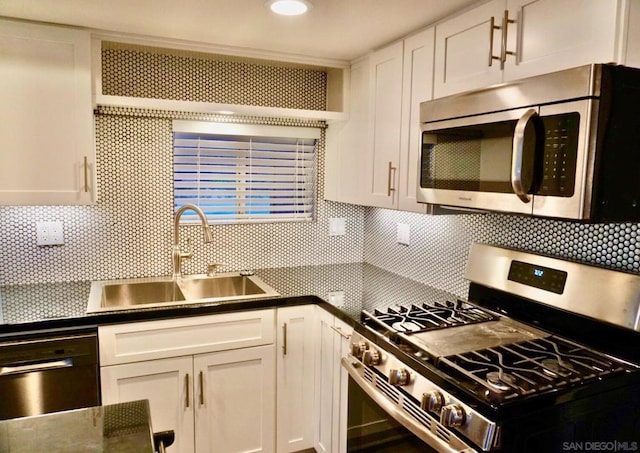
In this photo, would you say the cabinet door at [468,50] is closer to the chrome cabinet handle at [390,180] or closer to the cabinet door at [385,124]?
the cabinet door at [385,124]

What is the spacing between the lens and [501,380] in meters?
1.21

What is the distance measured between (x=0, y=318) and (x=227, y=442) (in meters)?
1.08

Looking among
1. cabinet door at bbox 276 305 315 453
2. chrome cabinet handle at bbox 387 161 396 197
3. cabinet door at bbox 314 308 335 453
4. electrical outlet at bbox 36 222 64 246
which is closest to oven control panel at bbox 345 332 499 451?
cabinet door at bbox 314 308 335 453

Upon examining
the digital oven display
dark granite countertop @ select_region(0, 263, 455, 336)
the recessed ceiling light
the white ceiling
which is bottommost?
dark granite countertop @ select_region(0, 263, 455, 336)

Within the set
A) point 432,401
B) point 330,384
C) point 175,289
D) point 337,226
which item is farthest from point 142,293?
point 432,401

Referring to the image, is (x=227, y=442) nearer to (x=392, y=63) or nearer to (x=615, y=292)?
(x=615, y=292)

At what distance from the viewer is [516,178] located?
1.24 meters

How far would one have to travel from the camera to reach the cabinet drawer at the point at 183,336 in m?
1.90

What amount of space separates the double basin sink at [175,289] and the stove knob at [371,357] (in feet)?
2.16

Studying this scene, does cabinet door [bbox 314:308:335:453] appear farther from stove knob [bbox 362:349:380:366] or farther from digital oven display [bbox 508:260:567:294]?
digital oven display [bbox 508:260:567:294]

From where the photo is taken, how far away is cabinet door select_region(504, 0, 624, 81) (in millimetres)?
1179

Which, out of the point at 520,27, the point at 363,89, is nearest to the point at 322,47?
the point at 363,89

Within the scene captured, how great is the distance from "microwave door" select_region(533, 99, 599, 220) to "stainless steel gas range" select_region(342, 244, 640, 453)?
36 cm

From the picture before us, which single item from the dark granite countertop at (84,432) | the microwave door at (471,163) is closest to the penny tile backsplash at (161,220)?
the microwave door at (471,163)
